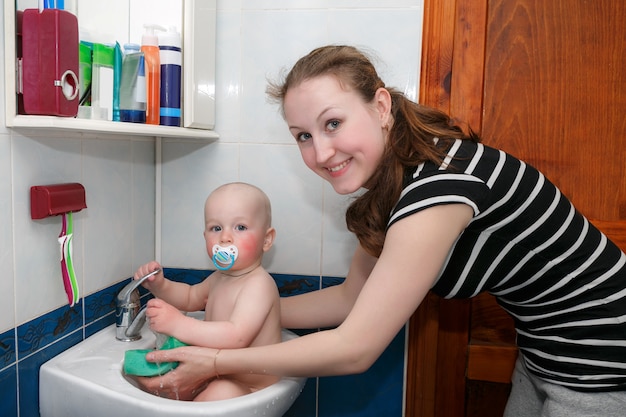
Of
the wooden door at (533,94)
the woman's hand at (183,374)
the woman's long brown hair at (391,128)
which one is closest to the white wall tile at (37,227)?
the woman's hand at (183,374)

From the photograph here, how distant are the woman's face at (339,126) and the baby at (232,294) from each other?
23 centimetres

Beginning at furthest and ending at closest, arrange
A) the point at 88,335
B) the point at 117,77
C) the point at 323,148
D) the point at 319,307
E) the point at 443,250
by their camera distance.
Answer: the point at 319,307 < the point at 88,335 < the point at 117,77 < the point at 323,148 < the point at 443,250

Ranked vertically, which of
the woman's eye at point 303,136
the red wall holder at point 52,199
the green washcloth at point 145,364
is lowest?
the green washcloth at point 145,364

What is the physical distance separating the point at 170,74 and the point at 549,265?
34.8 inches

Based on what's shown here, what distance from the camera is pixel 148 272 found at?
4.03 ft

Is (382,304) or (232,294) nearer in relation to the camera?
(382,304)

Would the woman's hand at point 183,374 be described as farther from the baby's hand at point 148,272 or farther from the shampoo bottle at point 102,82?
the shampoo bottle at point 102,82

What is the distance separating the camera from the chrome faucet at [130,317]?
3.98 feet

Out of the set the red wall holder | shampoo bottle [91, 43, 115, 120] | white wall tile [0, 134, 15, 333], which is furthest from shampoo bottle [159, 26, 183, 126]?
white wall tile [0, 134, 15, 333]

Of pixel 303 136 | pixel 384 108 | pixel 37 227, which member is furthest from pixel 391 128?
pixel 37 227

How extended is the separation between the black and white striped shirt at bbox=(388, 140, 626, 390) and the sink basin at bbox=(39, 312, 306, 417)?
1.33ft

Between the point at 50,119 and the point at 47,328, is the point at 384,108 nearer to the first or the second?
the point at 50,119

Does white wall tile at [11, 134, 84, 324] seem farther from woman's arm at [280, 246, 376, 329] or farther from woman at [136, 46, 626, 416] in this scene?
woman's arm at [280, 246, 376, 329]

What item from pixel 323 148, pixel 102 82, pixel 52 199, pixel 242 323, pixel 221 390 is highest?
pixel 102 82
